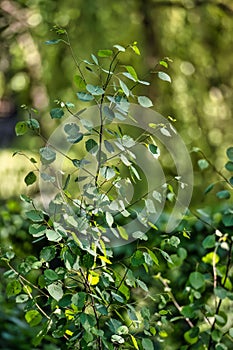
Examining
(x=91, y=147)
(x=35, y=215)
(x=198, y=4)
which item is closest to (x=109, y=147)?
(x=91, y=147)

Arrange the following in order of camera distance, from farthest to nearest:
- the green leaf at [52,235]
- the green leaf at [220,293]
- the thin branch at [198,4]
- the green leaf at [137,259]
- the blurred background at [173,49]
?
the thin branch at [198,4] < the blurred background at [173,49] < the green leaf at [220,293] < the green leaf at [137,259] < the green leaf at [52,235]

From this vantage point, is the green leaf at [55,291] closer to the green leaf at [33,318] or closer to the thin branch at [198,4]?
the green leaf at [33,318]

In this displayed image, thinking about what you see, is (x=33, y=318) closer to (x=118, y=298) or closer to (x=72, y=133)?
(x=118, y=298)

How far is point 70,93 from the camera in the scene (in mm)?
4371

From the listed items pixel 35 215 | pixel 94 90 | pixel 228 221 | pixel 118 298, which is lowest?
pixel 228 221

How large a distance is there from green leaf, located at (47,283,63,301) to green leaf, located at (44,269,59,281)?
2 centimetres

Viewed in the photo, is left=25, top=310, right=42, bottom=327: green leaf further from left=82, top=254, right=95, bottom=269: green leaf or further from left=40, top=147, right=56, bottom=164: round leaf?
left=40, top=147, right=56, bottom=164: round leaf

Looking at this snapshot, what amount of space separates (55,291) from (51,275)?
0.10 ft

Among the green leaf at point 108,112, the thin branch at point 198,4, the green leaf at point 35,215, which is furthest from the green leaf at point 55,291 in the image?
the thin branch at point 198,4

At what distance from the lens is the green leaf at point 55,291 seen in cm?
130

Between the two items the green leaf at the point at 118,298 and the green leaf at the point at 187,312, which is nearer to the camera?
the green leaf at the point at 118,298

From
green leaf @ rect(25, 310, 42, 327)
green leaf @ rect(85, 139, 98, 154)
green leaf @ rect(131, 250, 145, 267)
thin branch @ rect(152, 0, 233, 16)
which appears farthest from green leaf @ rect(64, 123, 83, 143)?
thin branch @ rect(152, 0, 233, 16)

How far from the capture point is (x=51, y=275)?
4.29 ft

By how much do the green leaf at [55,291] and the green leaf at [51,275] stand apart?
0.7 inches
